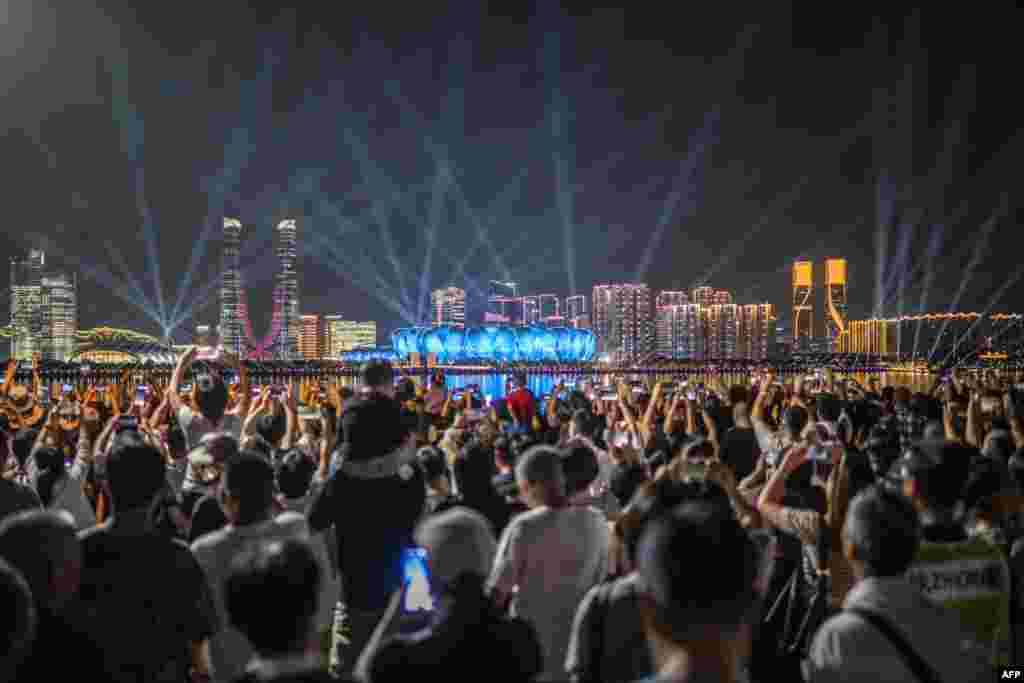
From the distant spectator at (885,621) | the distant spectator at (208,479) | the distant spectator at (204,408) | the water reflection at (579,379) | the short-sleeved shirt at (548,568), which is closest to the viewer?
the distant spectator at (885,621)

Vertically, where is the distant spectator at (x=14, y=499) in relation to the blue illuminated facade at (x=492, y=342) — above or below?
below

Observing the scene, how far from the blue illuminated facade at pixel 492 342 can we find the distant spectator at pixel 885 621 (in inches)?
2009

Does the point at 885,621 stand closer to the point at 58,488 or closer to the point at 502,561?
the point at 502,561

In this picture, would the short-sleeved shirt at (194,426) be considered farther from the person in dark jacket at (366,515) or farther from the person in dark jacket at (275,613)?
the person in dark jacket at (275,613)

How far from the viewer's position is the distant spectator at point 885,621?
2.96 meters

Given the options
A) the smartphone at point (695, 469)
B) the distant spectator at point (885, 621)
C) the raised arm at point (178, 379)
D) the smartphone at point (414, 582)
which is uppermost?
the raised arm at point (178, 379)

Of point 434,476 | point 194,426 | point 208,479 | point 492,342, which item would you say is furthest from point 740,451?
point 492,342

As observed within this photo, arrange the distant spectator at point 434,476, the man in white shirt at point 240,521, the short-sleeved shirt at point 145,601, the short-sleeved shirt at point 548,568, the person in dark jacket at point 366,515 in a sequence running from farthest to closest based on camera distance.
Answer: the distant spectator at point 434,476 < the person in dark jacket at point 366,515 < the short-sleeved shirt at point 548,568 < the man in white shirt at point 240,521 < the short-sleeved shirt at point 145,601

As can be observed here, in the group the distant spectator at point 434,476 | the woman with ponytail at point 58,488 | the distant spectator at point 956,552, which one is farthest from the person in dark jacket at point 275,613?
the woman with ponytail at point 58,488

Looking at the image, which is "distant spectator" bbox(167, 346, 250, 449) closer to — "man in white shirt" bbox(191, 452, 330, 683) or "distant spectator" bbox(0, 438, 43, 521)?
"distant spectator" bbox(0, 438, 43, 521)

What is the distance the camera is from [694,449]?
5.86m

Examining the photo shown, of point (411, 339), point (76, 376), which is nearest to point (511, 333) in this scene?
point (411, 339)

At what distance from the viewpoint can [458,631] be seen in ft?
9.41

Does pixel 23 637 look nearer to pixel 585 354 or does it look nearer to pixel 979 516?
pixel 979 516
